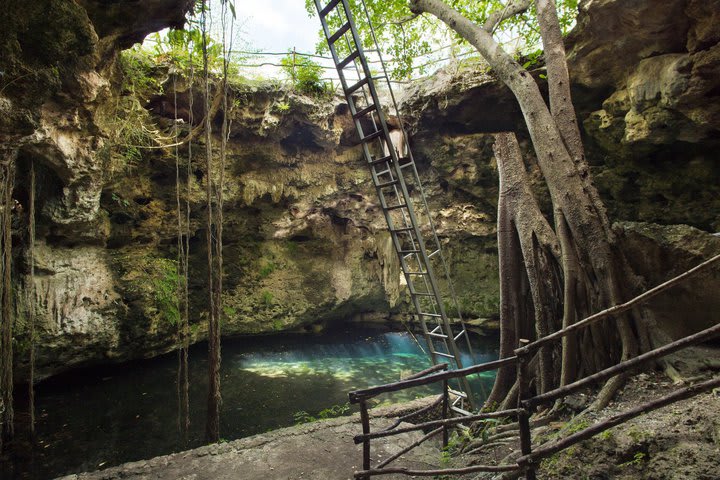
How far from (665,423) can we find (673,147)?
494cm

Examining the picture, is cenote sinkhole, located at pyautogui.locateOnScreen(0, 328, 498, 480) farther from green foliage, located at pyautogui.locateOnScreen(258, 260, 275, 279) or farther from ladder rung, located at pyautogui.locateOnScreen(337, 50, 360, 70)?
ladder rung, located at pyautogui.locateOnScreen(337, 50, 360, 70)

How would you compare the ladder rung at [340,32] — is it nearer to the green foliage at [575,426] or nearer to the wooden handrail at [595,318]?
the wooden handrail at [595,318]

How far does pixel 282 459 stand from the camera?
123 inches

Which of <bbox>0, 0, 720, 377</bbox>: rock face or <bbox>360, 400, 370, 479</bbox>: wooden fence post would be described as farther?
<bbox>0, 0, 720, 377</bbox>: rock face

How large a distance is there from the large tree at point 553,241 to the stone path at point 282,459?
4.47ft

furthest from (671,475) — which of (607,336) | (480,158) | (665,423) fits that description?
(480,158)

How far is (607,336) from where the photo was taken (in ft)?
11.3

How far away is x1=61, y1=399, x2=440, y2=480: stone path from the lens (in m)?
2.90

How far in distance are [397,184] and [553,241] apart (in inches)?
148

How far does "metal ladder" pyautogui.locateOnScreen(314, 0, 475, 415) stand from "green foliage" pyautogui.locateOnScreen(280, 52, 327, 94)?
0.74m

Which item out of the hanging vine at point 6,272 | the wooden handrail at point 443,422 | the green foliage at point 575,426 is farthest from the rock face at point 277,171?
the wooden handrail at point 443,422

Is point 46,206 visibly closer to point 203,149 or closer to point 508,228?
point 203,149

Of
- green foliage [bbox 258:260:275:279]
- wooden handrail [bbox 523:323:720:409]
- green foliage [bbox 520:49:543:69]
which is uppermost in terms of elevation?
green foliage [bbox 520:49:543:69]

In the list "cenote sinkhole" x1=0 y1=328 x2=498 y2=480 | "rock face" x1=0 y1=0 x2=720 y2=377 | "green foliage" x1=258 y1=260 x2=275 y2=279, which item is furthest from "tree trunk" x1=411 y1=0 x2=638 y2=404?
"green foliage" x1=258 y1=260 x2=275 y2=279
